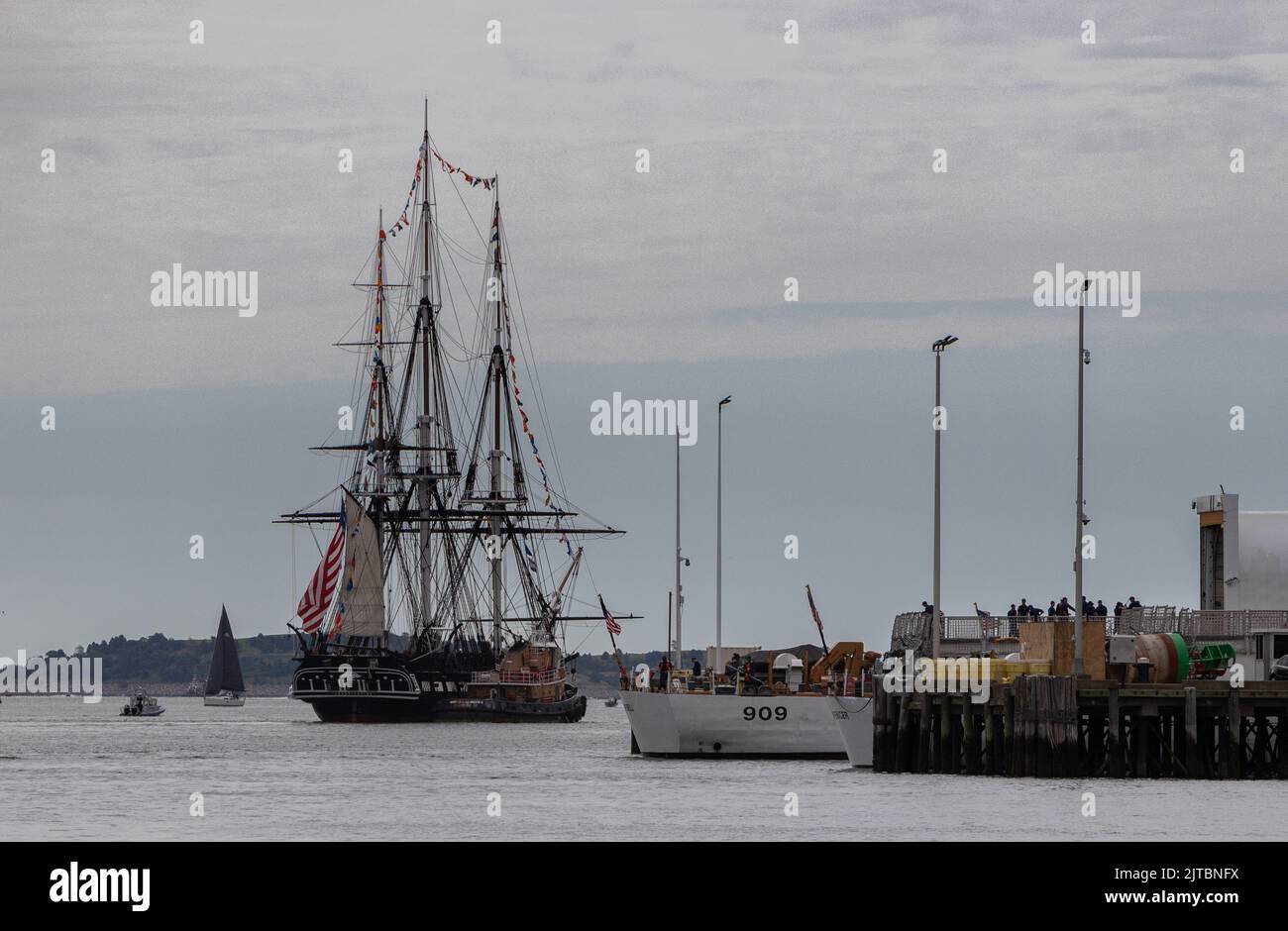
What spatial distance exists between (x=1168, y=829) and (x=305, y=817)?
2065 centimetres

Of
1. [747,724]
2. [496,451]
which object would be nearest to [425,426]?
[496,451]

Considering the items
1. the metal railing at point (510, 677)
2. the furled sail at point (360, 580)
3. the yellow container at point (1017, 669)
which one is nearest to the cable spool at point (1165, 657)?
the yellow container at point (1017, 669)

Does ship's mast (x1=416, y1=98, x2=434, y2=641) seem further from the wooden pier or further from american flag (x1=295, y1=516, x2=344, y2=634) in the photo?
the wooden pier

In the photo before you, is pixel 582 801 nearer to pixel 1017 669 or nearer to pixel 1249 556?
pixel 1017 669

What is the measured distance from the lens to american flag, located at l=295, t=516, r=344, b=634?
494 feet

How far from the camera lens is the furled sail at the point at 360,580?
161 m

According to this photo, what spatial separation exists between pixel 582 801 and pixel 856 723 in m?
12.4

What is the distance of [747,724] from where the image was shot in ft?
262

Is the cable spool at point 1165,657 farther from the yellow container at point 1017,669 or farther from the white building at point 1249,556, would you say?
the white building at point 1249,556

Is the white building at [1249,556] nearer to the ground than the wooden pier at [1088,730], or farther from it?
farther from it

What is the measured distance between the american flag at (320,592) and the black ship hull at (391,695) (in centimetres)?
950

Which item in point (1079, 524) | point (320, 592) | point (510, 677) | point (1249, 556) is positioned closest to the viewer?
point (1079, 524)
